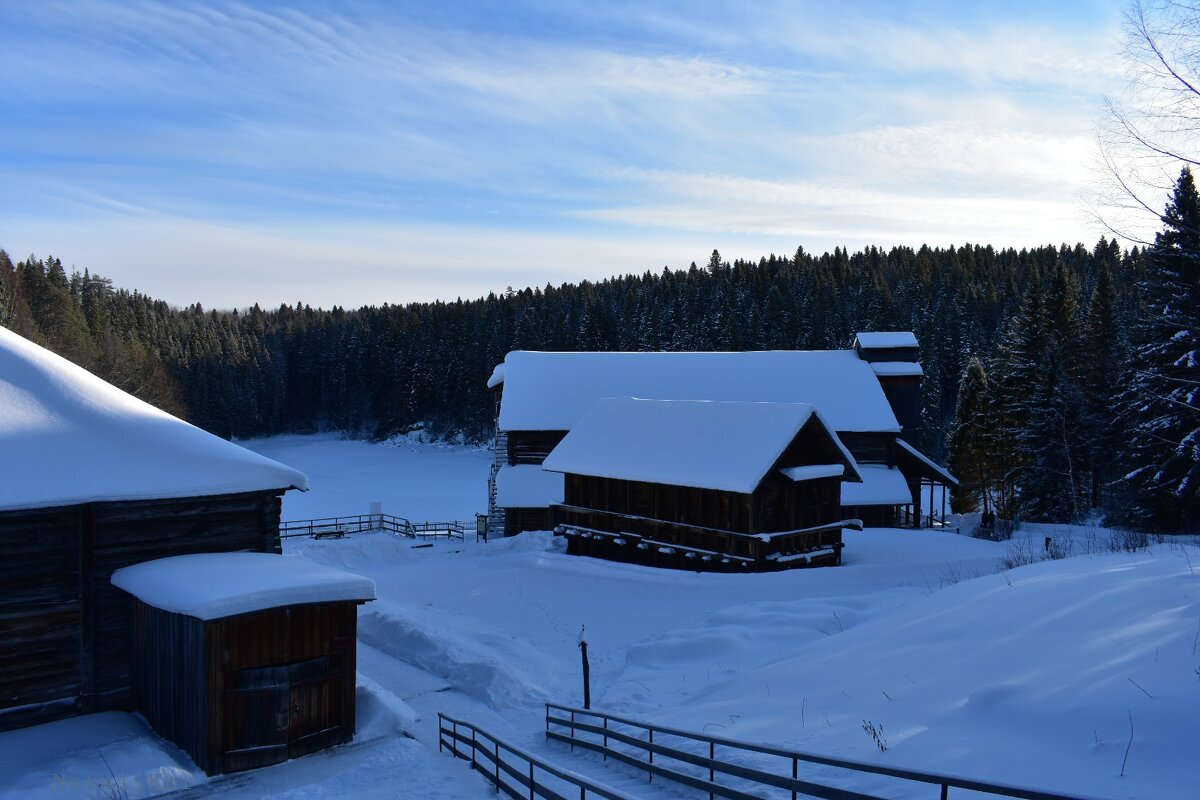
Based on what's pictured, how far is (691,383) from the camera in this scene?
4006 centimetres

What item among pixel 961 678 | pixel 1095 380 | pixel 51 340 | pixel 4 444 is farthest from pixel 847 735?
pixel 51 340

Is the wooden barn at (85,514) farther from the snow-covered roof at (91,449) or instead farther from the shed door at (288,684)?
the shed door at (288,684)

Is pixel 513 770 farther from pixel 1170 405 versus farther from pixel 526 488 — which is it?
pixel 1170 405

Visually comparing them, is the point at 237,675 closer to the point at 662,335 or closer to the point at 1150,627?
the point at 1150,627

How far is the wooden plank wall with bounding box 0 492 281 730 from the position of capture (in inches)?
491

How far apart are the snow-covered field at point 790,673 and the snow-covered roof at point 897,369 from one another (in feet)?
47.8

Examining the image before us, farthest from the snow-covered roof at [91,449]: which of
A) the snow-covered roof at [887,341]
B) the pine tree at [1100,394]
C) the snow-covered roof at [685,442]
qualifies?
the pine tree at [1100,394]

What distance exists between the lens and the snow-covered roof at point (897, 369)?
39.2 meters

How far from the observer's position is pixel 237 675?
37.9ft

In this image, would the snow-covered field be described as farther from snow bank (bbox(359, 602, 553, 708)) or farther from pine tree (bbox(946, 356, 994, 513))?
pine tree (bbox(946, 356, 994, 513))

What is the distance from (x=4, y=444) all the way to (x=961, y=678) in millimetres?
14772

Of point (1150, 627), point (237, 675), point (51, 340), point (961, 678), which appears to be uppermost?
point (51, 340)

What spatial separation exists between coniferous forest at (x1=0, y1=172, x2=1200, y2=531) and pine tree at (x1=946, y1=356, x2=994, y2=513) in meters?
0.16

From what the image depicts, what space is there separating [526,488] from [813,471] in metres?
15.2
